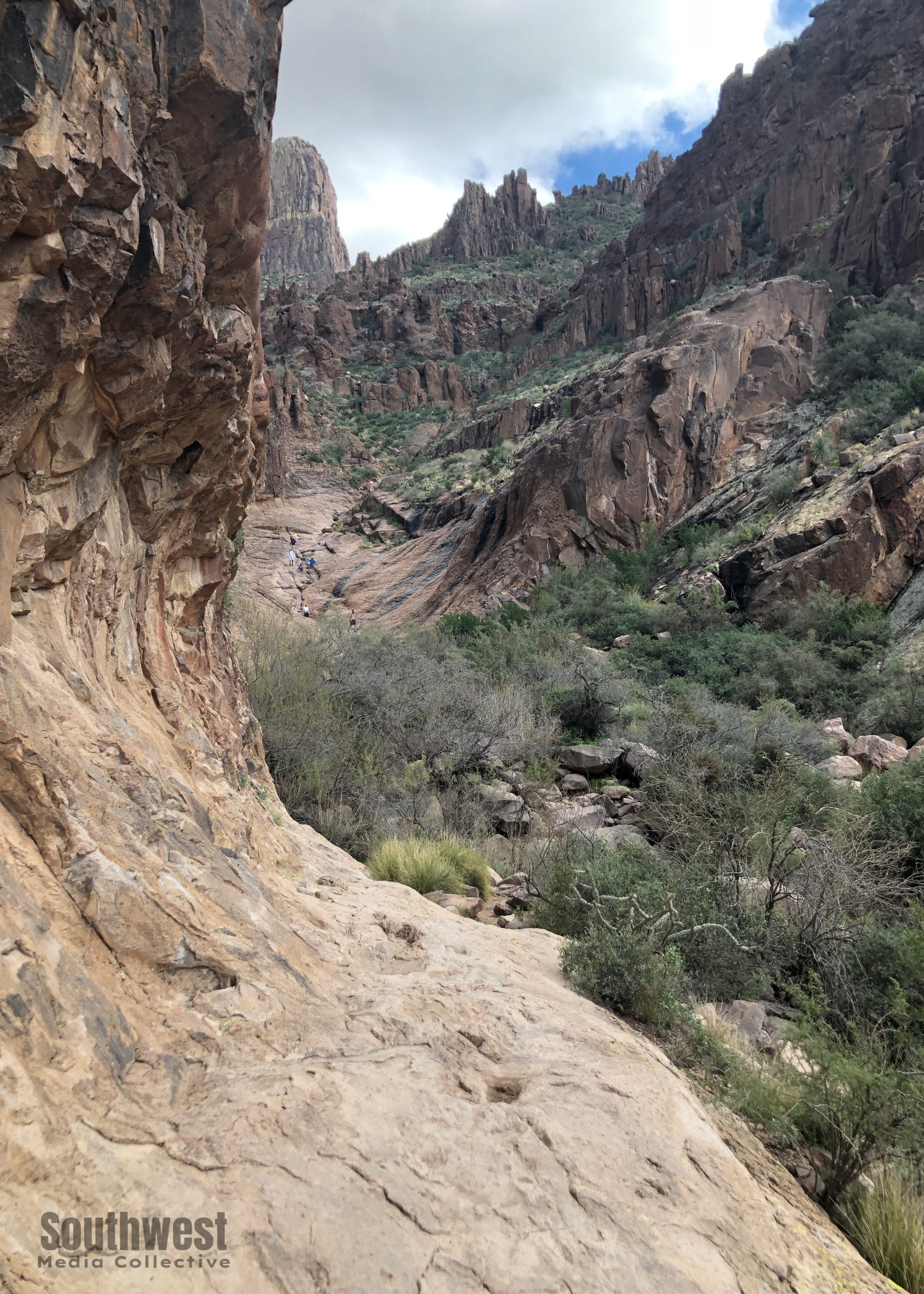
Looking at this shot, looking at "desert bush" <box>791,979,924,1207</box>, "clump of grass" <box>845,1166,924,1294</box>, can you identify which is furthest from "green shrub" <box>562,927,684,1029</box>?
"clump of grass" <box>845,1166,924,1294</box>

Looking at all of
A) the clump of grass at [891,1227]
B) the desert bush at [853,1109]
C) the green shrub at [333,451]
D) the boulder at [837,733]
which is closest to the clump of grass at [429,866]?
the desert bush at [853,1109]

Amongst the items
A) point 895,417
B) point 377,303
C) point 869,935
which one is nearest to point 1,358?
point 869,935

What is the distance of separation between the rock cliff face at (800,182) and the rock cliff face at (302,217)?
67.9m

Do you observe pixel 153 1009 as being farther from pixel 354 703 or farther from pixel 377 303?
pixel 377 303

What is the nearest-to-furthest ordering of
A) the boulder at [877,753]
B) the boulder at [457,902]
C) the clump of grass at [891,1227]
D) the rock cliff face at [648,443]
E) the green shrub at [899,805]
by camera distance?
the clump of grass at [891,1227], the boulder at [457,902], the green shrub at [899,805], the boulder at [877,753], the rock cliff face at [648,443]

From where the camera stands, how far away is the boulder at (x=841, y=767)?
9648 mm

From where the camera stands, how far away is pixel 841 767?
390 inches

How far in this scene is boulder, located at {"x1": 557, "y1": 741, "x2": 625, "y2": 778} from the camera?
11398mm

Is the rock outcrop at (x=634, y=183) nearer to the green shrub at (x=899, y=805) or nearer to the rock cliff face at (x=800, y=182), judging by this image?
the rock cliff face at (x=800, y=182)

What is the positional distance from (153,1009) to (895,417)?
23693mm

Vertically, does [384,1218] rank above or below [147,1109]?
below

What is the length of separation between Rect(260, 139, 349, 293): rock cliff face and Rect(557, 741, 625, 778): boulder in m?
108

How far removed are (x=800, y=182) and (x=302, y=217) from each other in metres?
94.5

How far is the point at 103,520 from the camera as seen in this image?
3.53m
